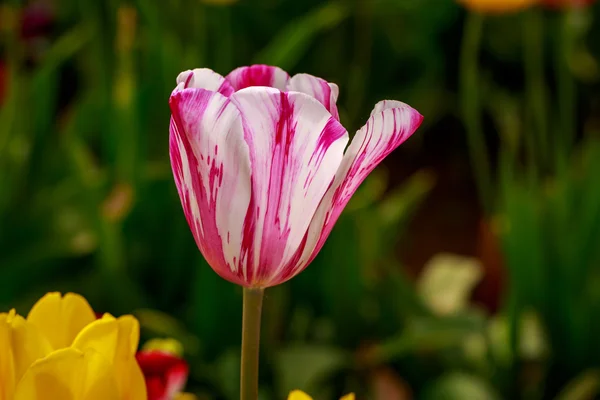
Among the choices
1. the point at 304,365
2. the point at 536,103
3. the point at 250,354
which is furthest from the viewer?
the point at 536,103

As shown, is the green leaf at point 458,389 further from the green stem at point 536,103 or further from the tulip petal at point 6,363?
the tulip petal at point 6,363

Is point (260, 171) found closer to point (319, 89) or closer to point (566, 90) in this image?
point (319, 89)

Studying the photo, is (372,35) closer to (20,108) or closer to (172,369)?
(20,108)

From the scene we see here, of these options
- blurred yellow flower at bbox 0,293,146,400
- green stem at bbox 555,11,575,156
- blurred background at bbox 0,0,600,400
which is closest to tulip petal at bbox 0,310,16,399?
blurred yellow flower at bbox 0,293,146,400

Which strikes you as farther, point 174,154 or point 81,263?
point 81,263

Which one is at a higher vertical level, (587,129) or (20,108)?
(20,108)

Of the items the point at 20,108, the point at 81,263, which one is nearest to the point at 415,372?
the point at 81,263

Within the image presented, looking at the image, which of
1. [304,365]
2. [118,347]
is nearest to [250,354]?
[118,347]
